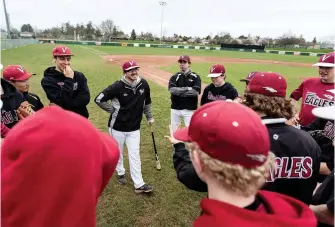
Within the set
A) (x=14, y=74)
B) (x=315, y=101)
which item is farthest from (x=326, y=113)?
(x=14, y=74)

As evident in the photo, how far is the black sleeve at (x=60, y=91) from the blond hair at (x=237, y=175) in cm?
364

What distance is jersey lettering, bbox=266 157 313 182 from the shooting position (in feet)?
7.64

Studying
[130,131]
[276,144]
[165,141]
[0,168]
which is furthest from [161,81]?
[0,168]

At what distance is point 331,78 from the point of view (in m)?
4.81

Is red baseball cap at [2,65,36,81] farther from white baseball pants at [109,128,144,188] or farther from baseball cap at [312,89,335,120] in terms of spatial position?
baseball cap at [312,89,335,120]

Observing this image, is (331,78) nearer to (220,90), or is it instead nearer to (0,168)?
(220,90)

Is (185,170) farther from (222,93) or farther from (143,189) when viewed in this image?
(222,93)

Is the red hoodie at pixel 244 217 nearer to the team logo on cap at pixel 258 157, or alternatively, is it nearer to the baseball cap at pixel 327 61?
the team logo on cap at pixel 258 157

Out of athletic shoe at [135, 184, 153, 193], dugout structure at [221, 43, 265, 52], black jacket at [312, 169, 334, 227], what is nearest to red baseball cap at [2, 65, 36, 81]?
athletic shoe at [135, 184, 153, 193]

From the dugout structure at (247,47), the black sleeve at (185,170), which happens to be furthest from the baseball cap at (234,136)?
the dugout structure at (247,47)

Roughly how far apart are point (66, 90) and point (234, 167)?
3.77 m

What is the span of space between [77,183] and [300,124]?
4.92 m

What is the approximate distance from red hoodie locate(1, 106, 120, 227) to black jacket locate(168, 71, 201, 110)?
559 cm

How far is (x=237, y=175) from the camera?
4.43ft
